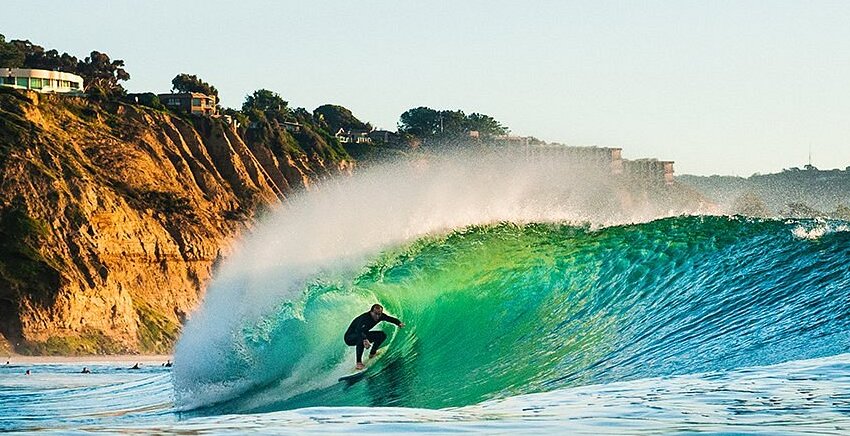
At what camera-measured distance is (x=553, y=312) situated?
1742 cm

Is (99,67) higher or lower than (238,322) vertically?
higher

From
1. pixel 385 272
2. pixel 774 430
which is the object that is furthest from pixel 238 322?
pixel 774 430

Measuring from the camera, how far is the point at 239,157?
7788cm

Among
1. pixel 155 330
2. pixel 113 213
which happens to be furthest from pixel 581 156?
pixel 155 330

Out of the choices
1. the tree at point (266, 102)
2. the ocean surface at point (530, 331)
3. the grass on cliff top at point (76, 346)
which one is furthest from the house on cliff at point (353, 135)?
the ocean surface at point (530, 331)

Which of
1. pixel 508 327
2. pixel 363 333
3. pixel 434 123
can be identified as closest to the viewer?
pixel 363 333

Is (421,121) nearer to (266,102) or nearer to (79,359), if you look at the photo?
(266,102)

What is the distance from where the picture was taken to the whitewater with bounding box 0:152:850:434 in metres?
8.95

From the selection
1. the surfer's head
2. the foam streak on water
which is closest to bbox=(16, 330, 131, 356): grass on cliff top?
the surfer's head

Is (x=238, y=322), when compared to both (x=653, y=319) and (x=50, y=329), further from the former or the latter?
(x=50, y=329)

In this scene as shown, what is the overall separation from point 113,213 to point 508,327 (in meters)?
47.9

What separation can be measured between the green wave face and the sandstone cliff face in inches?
1457

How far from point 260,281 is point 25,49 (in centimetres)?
9705

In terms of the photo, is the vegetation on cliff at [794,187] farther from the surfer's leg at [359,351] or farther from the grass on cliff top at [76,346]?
the surfer's leg at [359,351]
